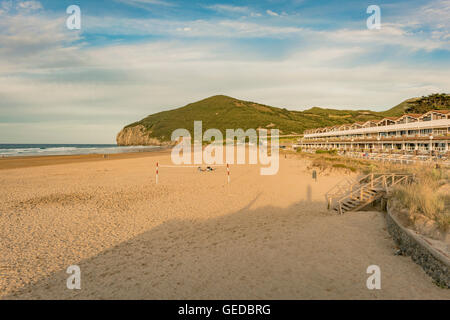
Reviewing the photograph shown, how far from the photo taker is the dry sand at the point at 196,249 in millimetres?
5477

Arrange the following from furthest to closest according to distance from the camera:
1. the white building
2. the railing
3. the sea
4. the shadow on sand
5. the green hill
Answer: the green hill < the sea < the white building < the railing < the shadow on sand

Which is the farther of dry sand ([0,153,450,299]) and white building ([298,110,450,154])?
white building ([298,110,450,154])

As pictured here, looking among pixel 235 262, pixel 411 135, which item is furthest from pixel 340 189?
pixel 411 135

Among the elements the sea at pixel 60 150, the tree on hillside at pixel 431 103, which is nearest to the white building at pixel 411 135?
the tree on hillside at pixel 431 103

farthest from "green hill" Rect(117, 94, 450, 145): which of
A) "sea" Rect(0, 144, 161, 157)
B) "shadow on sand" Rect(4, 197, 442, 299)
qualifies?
"shadow on sand" Rect(4, 197, 442, 299)

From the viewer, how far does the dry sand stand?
5.48 meters

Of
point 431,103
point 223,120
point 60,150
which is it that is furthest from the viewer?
point 223,120

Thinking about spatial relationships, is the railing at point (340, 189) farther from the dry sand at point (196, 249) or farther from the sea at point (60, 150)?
the sea at point (60, 150)

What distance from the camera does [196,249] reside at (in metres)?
7.61

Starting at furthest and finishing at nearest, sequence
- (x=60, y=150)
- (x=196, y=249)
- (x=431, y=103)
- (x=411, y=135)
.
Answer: (x=60, y=150)
(x=431, y=103)
(x=411, y=135)
(x=196, y=249)

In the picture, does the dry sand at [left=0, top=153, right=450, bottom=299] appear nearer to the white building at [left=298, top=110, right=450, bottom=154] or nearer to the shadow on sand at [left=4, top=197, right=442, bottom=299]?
the shadow on sand at [left=4, top=197, right=442, bottom=299]

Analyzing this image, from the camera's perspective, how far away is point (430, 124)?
28641 mm

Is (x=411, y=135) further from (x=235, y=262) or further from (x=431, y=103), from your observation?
(x=431, y=103)

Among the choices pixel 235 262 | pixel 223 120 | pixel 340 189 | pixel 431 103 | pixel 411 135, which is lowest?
Result: pixel 235 262
